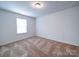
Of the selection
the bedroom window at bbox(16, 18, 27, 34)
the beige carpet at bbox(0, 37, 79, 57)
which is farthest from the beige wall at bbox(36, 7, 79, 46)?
the bedroom window at bbox(16, 18, 27, 34)

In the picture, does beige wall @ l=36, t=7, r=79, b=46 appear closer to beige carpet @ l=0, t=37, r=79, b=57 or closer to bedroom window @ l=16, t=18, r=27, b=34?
beige carpet @ l=0, t=37, r=79, b=57

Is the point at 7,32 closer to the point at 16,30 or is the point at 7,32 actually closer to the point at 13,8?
the point at 16,30

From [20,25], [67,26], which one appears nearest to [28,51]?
[20,25]

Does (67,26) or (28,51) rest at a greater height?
(67,26)

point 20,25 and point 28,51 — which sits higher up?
point 20,25

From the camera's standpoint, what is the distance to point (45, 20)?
9.76ft

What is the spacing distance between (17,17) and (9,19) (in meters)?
0.24

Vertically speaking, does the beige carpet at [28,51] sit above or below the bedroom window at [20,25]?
below

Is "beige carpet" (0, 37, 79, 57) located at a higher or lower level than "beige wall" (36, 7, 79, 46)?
lower

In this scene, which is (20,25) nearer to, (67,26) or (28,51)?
(28,51)

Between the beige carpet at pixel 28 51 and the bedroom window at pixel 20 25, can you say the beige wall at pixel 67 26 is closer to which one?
the beige carpet at pixel 28 51

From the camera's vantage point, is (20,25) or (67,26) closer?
(20,25)

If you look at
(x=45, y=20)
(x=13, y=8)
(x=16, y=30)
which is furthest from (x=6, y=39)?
(x=45, y=20)

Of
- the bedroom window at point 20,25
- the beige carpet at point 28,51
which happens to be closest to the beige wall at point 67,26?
the beige carpet at point 28,51
